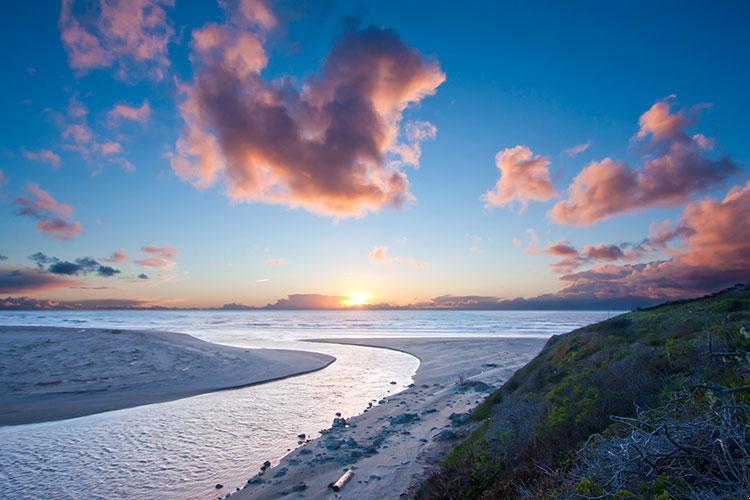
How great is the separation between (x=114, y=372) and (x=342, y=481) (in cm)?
2033

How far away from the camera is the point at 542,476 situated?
567 centimetres

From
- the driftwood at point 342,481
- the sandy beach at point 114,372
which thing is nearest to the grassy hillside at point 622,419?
the driftwood at point 342,481

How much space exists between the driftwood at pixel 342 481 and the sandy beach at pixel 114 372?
12.7 m

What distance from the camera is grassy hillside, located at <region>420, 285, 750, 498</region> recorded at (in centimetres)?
384

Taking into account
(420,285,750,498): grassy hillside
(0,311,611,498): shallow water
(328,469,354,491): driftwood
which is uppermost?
(420,285,750,498): grassy hillside

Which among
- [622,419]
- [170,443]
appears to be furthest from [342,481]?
[170,443]

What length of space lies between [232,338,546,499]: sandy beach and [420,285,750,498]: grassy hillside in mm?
1408

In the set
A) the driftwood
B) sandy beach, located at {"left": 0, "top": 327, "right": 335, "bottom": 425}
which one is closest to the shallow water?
sandy beach, located at {"left": 0, "top": 327, "right": 335, "bottom": 425}

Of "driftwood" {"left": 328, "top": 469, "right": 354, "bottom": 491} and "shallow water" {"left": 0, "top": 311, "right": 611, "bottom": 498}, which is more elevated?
"driftwood" {"left": 328, "top": 469, "right": 354, "bottom": 491}

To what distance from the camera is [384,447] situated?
10.7 meters

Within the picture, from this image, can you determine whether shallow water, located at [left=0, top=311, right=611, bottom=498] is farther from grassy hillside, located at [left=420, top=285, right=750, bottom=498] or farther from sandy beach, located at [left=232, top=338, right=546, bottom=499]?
grassy hillside, located at [left=420, top=285, right=750, bottom=498]

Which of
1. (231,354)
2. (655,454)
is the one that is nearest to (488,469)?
(655,454)

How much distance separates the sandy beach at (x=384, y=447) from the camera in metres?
8.41

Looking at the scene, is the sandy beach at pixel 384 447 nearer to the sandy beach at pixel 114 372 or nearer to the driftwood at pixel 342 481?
the driftwood at pixel 342 481
